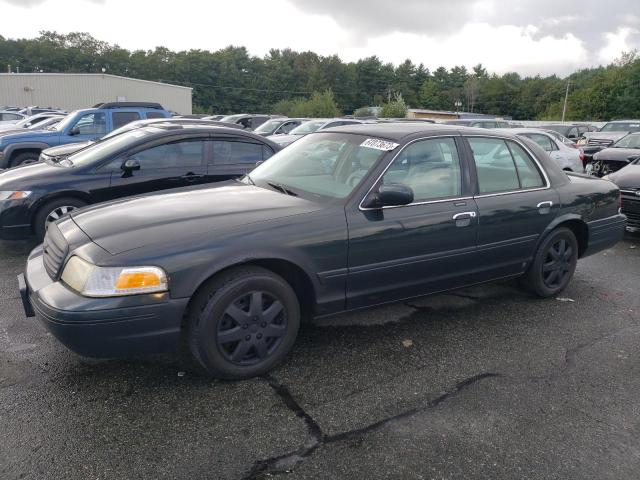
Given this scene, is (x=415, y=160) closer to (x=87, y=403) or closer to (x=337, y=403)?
(x=337, y=403)

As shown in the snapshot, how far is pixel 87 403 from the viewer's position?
2895 mm

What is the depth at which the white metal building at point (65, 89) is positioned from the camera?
42.7m

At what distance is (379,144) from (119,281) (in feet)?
6.85

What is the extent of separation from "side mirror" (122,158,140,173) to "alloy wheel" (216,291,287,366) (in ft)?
11.4

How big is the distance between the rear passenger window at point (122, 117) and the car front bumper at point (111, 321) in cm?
884

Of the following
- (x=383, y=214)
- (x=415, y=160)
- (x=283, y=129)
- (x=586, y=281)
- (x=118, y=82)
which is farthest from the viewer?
(x=118, y=82)

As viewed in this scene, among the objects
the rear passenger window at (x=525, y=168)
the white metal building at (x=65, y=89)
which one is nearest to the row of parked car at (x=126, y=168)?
the rear passenger window at (x=525, y=168)

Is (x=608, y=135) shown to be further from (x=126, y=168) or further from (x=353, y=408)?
(x=353, y=408)

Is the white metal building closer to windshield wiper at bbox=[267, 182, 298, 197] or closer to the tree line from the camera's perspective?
the tree line

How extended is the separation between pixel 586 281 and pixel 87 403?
494 cm

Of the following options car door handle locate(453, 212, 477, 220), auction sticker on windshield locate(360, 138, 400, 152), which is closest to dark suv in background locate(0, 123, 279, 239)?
auction sticker on windshield locate(360, 138, 400, 152)

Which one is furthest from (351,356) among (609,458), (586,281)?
(586,281)

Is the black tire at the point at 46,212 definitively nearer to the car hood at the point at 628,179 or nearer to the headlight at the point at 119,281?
the headlight at the point at 119,281

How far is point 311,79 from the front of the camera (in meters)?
98.3
